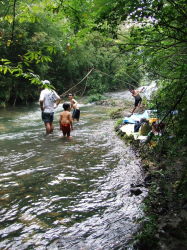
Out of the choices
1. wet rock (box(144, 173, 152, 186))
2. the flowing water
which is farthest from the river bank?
the flowing water

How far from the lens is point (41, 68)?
2417cm

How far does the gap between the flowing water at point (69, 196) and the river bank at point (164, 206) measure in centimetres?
22

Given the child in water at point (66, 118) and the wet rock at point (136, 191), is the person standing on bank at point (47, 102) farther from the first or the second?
the wet rock at point (136, 191)

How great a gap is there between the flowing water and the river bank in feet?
0.71

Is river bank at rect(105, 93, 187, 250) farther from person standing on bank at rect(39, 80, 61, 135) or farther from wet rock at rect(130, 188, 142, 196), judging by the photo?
person standing on bank at rect(39, 80, 61, 135)

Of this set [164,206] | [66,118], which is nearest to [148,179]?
[164,206]

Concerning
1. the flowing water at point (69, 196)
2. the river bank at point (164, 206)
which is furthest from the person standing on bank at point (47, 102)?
the river bank at point (164, 206)

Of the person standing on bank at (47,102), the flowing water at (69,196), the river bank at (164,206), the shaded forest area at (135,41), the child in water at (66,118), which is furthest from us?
the person standing on bank at (47,102)

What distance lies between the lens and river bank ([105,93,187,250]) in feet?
10.3

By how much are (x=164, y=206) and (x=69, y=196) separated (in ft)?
5.63

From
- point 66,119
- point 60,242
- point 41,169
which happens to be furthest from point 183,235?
point 66,119

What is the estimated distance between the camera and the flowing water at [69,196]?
141 inches

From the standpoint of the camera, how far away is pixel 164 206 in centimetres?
393

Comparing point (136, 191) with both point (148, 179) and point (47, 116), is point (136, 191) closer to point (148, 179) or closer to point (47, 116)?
point (148, 179)
